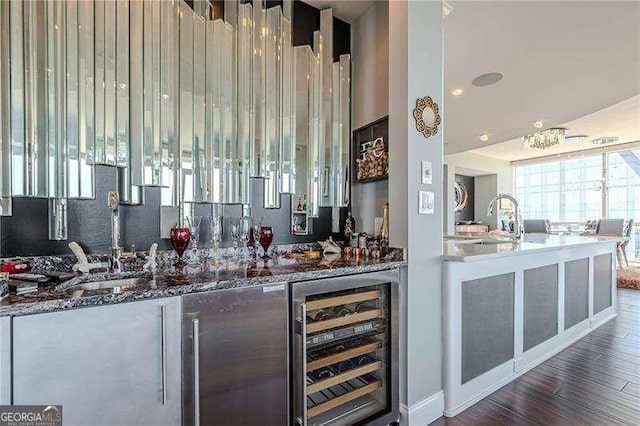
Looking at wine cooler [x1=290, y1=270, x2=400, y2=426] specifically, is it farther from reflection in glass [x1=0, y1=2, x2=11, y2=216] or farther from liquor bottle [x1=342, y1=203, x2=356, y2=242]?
reflection in glass [x1=0, y1=2, x2=11, y2=216]

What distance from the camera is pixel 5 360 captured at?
0.94m

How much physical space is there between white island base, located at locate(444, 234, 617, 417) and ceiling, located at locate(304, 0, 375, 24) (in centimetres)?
182

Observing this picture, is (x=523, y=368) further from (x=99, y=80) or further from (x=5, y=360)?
(x=99, y=80)

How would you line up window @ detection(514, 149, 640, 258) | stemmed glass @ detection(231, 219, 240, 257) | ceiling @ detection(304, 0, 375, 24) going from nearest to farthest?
stemmed glass @ detection(231, 219, 240, 257), ceiling @ detection(304, 0, 375, 24), window @ detection(514, 149, 640, 258)

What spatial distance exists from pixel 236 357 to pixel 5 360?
711mm

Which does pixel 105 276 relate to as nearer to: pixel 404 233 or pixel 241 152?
pixel 241 152

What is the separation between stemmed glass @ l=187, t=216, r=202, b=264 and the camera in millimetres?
1781

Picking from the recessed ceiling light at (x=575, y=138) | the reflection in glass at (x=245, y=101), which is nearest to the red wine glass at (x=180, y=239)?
the reflection in glass at (x=245, y=101)

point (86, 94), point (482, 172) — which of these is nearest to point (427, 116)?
point (86, 94)

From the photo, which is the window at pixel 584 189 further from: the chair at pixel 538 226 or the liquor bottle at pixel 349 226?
the liquor bottle at pixel 349 226

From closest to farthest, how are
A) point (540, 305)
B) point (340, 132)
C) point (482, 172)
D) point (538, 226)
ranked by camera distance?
point (340, 132) → point (540, 305) → point (538, 226) → point (482, 172)

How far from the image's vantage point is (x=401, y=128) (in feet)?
6.20

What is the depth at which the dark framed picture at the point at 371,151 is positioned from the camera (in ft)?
7.13

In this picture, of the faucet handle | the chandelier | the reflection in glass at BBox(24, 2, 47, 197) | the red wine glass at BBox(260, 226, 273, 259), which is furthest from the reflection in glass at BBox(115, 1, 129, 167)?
the chandelier
